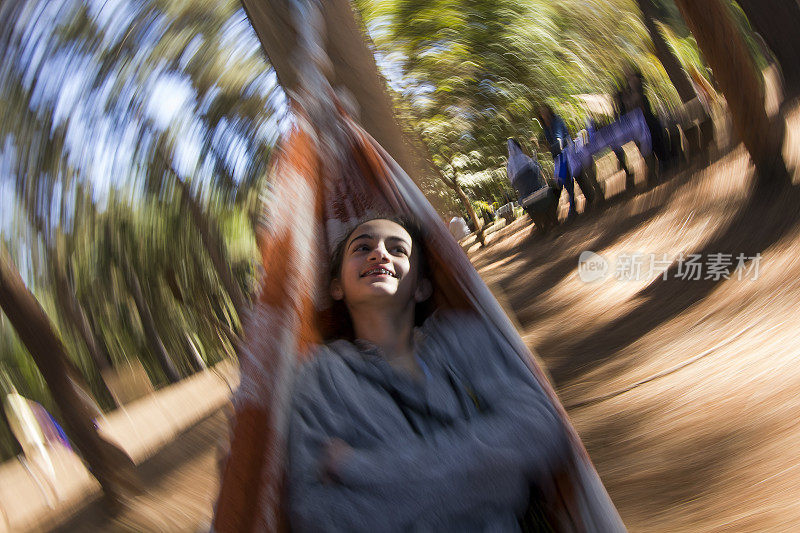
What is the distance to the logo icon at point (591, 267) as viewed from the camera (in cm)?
582

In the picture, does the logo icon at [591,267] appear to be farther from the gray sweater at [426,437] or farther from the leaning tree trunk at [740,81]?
the gray sweater at [426,437]

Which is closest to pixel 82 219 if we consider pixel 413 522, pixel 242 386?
pixel 242 386

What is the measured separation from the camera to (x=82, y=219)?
3996 mm

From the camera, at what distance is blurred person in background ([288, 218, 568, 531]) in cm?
98

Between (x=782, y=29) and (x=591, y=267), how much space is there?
2.77m

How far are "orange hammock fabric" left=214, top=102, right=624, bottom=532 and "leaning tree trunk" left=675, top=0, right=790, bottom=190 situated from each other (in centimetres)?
313

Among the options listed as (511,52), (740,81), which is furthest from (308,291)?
(511,52)

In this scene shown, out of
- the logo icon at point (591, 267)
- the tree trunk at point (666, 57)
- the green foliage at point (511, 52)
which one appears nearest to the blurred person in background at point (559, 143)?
the green foliage at point (511, 52)

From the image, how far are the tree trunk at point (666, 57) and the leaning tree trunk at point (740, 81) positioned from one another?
8.74 ft

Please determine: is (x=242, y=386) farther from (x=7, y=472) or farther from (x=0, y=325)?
(x=7, y=472)

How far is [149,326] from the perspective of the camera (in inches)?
239

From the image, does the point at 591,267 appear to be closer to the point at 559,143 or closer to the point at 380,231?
the point at 559,143

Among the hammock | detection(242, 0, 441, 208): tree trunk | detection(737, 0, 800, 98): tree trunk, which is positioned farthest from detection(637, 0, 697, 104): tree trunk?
the hammock

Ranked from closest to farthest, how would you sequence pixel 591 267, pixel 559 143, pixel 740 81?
pixel 740 81, pixel 591 267, pixel 559 143
